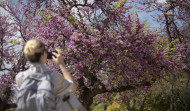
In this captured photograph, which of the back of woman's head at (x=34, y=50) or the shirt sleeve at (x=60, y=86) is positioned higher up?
the back of woman's head at (x=34, y=50)

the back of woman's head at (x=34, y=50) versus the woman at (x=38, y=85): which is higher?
the back of woman's head at (x=34, y=50)

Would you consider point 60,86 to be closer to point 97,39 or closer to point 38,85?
point 38,85

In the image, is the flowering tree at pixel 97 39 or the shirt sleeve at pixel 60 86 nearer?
the shirt sleeve at pixel 60 86

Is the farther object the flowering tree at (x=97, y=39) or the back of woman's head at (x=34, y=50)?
the flowering tree at (x=97, y=39)

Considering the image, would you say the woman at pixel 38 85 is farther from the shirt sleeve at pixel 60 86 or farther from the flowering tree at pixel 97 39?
the flowering tree at pixel 97 39

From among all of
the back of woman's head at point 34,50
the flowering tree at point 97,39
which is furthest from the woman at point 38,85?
the flowering tree at point 97,39

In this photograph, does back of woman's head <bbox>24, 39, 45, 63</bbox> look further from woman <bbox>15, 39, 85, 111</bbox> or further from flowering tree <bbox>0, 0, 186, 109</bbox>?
flowering tree <bbox>0, 0, 186, 109</bbox>

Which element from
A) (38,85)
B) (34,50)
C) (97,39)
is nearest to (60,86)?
(38,85)

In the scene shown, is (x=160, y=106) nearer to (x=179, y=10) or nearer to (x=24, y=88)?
(x=179, y=10)

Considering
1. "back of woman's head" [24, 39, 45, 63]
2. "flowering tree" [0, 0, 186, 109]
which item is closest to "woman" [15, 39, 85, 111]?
"back of woman's head" [24, 39, 45, 63]

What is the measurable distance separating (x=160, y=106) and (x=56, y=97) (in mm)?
16297

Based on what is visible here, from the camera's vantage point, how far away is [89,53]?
258 inches

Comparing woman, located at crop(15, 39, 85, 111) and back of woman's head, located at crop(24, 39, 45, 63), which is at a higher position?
back of woman's head, located at crop(24, 39, 45, 63)

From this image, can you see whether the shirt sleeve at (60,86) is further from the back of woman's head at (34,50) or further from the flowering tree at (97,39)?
the flowering tree at (97,39)
